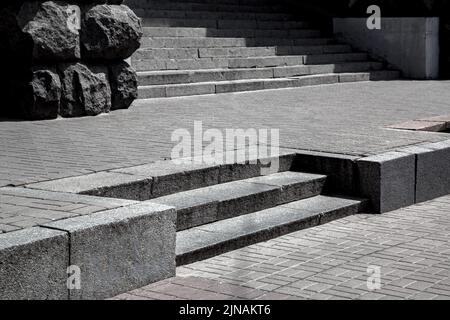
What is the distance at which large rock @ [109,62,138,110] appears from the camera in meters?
10.9

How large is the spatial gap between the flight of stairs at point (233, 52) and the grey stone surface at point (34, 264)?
775 cm

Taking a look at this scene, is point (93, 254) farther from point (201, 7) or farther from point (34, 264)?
point (201, 7)

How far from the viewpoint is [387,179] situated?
304 inches

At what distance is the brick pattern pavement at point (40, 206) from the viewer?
4953mm

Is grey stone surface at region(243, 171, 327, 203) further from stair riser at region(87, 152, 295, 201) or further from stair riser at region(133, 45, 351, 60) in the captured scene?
stair riser at region(133, 45, 351, 60)

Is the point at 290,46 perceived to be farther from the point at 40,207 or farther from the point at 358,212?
the point at 40,207

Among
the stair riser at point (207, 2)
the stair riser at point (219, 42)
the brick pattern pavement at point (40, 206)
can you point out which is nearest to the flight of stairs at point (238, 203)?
the brick pattern pavement at point (40, 206)

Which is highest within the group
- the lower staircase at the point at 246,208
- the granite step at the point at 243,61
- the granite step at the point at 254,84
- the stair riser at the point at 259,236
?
the granite step at the point at 243,61

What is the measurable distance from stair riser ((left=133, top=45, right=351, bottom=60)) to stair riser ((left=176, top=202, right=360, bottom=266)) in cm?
676

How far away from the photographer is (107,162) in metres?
7.09

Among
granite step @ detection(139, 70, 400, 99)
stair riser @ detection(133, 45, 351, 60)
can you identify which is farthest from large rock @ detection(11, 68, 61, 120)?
stair riser @ detection(133, 45, 351, 60)

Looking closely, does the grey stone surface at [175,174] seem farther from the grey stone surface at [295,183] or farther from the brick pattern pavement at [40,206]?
the brick pattern pavement at [40,206]

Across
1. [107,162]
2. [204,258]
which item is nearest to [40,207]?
[204,258]

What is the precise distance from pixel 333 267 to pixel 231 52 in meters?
9.84
